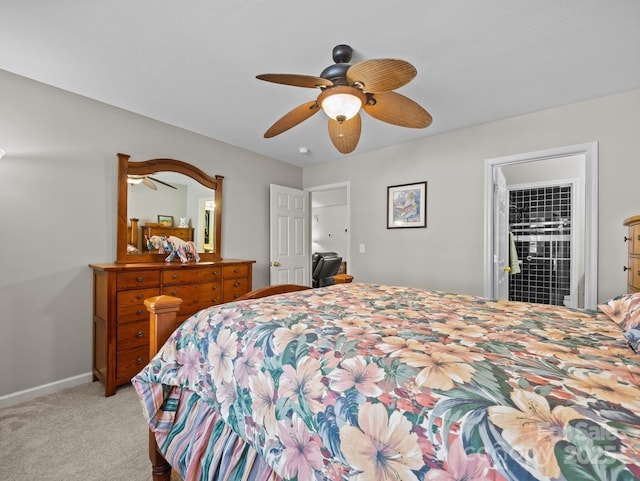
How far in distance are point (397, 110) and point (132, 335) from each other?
269 cm

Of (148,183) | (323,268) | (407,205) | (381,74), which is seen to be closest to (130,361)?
(148,183)

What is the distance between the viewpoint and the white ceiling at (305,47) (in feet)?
5.26

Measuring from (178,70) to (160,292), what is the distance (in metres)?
1.79

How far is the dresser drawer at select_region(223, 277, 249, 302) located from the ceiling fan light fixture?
7.00 ft

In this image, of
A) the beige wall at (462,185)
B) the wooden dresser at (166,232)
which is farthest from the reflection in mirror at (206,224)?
the beige wall at (462,185)

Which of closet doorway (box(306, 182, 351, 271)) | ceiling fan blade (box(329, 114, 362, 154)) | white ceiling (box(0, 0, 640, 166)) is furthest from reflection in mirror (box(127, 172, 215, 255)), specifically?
closet doorway (box(306, 182, 351, 271))

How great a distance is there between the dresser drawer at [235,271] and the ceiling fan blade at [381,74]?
2.25 meters

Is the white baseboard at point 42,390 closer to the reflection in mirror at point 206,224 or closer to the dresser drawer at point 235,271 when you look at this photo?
the dresser drawer at point 235,271

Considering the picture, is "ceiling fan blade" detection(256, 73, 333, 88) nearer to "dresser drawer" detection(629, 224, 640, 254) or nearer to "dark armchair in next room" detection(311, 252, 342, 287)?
"dresser drawer" detection(629, 224, 640, 254)

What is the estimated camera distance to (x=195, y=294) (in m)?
2.89

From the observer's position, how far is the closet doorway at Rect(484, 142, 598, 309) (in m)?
2.55

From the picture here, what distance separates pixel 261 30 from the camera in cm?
175

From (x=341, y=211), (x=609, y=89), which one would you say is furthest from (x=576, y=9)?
(x=341, y=211)

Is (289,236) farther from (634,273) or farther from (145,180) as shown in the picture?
(634,273)
